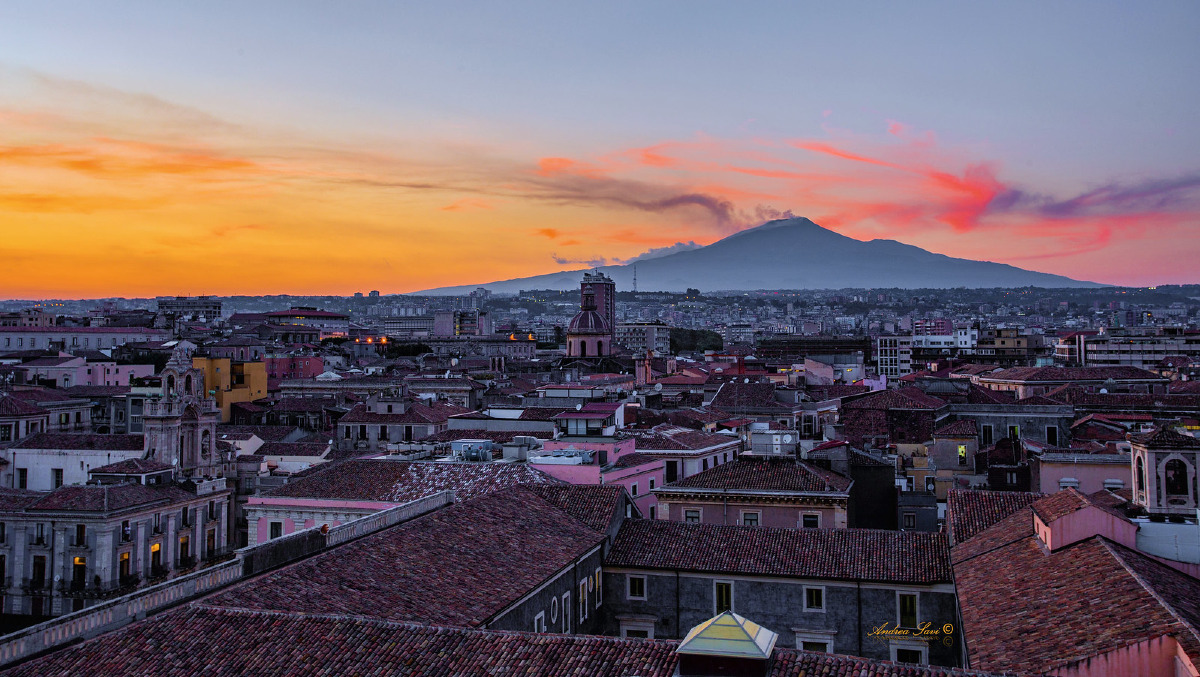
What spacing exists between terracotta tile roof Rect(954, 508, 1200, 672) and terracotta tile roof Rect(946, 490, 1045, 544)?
107 inches

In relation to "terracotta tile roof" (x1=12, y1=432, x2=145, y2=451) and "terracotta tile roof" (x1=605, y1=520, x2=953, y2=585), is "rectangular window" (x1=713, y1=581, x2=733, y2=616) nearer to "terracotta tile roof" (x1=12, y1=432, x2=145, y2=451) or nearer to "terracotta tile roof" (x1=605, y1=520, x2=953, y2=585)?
"terracotta tile roof" (x1=605, y1=520, x2=953, y2=585)

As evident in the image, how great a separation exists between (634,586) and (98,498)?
72.5 feet

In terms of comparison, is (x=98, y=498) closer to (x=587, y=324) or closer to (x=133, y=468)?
(x=133, y=468)

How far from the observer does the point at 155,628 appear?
42.0ft

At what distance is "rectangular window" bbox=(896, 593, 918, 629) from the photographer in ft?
65.0

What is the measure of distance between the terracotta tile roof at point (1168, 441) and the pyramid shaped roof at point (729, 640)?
10.8 metres

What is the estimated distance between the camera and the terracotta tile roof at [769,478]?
85.0 feet

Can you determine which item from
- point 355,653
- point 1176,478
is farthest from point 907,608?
point 355,653

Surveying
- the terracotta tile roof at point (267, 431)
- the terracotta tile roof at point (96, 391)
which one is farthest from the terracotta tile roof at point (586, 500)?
the terracotta tile roof at point (96, 391)

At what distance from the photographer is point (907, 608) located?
1991cm

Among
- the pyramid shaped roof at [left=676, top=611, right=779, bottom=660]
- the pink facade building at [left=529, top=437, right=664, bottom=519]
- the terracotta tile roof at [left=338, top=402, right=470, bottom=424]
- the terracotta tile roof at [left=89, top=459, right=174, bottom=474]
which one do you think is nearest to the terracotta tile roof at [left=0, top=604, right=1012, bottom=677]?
the pyramid shaped roof at [left=676, top=611, right=779, bottom=660]

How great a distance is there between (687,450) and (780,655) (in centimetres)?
2115

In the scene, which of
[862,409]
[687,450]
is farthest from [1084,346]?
[687,450]

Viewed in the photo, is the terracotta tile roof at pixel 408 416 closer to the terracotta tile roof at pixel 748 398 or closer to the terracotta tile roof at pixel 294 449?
the terracotta tile roof at pixel 294 449
